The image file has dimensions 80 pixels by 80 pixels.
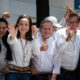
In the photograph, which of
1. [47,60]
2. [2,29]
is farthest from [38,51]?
[2,29]

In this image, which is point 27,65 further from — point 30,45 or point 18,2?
point 18,2

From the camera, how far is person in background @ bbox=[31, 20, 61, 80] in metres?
3.63

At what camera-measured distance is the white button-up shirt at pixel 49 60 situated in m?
3.63

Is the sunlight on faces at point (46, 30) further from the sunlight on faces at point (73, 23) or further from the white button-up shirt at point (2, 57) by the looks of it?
the white button-up shirt at point (2, 57)

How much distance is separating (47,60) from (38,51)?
23 centimetres

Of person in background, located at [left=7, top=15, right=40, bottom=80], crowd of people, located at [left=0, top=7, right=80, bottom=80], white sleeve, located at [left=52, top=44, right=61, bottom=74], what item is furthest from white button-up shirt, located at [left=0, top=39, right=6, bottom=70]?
white sleeve, located at [left=52, top=44, right=61, bottom=74]

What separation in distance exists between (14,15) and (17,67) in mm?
6469

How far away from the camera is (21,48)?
11.2ft

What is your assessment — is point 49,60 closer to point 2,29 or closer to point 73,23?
point 73,23

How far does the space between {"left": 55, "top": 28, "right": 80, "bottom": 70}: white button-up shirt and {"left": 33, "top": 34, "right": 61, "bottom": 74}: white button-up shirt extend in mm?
100

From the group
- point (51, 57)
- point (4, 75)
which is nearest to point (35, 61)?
point (51, 57)

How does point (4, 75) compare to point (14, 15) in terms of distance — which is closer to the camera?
point (4, 75)

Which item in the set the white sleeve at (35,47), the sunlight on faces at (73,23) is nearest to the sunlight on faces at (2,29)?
the white sleeve at (35,47)

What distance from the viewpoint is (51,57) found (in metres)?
3.64
